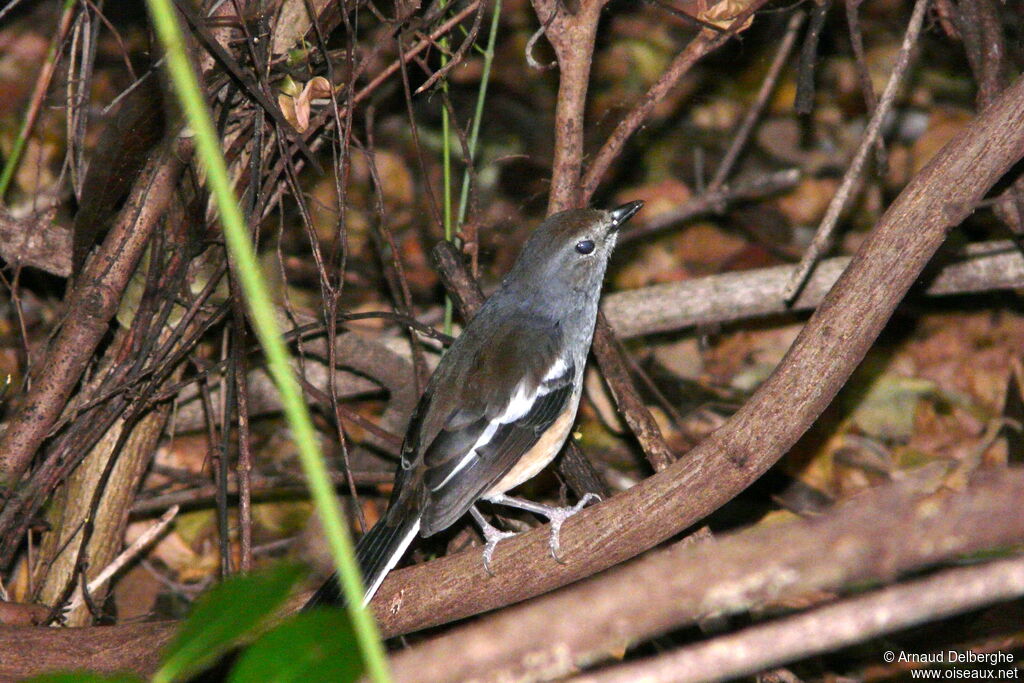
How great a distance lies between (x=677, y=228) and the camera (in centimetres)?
708

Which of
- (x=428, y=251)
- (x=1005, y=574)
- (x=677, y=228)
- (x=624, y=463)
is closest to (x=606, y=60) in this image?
(x=677, y=228)

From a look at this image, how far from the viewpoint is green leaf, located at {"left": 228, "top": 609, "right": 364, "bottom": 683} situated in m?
1.55

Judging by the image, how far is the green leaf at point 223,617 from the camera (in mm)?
1614

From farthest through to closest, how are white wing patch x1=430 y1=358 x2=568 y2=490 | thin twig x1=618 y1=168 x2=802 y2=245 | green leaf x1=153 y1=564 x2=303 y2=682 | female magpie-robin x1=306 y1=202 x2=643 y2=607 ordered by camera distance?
thin twig x1=618 y1=168 x2=802 y2=245
white wing patch x1=430 y1=358 x2=568 y2=490
female magpie-robin x1=306 y1=202 x2=643 y2=607
green leaf x1=153 y1=564 x2=303 y2=682

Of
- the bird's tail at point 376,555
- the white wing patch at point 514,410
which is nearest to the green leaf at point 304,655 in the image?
the bird's tail at point 376,555

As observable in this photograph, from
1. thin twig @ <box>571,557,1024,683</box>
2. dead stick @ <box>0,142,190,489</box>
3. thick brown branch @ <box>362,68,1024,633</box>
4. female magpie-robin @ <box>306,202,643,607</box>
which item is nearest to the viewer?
thin twig @ <box>571,557,1024,683</box>

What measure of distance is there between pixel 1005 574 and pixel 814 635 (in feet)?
1.05

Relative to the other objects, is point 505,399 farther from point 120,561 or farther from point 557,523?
point 120,561

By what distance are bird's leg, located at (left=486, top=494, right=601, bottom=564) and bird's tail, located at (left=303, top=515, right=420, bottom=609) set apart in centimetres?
50

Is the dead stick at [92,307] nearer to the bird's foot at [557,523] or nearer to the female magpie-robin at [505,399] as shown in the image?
the female magpie-robin at [505,399]

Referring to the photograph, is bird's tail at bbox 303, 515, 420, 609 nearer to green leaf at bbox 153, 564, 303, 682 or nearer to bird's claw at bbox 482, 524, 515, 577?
bird's claw at bbox 482, 524, 515, 577

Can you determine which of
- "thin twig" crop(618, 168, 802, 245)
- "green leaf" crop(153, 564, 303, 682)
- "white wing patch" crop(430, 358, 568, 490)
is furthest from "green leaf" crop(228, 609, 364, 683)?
"thin twig" crop(618, 168, 802, 245)

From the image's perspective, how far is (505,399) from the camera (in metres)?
4.10

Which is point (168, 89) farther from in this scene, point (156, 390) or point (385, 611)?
point (385, 611)
